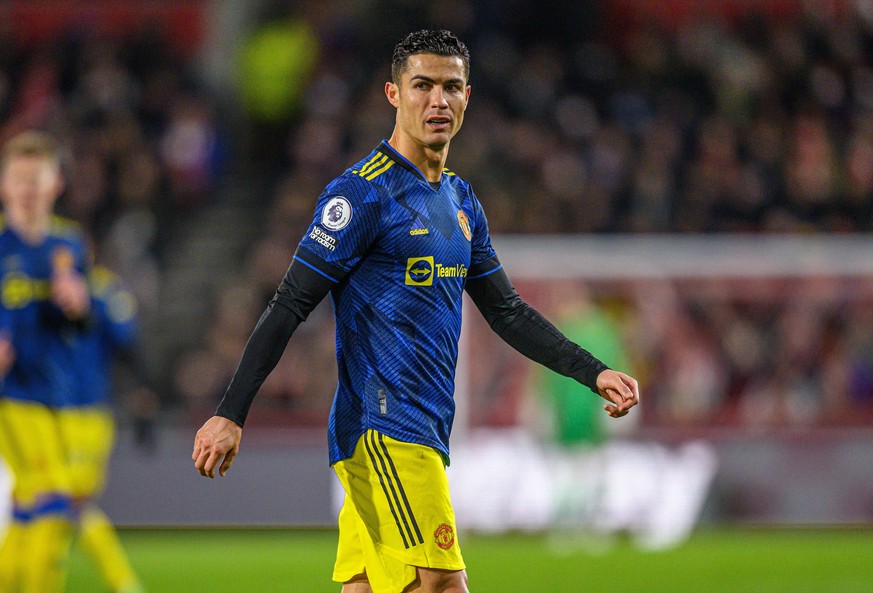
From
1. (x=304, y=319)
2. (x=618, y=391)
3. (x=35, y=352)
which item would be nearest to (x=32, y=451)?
(x=35, y=352)

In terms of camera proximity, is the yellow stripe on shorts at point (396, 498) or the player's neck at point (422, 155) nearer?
the yellow stripe on shorts at point (396, 498)

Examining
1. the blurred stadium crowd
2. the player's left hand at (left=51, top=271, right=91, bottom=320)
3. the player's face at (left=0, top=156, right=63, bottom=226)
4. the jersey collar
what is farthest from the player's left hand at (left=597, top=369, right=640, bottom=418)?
the blurred stadium crowd

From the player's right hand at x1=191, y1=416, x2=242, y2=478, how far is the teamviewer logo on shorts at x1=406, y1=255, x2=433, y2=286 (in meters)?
0.73

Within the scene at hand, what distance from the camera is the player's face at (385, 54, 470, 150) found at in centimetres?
435

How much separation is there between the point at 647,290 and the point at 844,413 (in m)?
2.11

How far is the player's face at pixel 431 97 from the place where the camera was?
435 centimetres

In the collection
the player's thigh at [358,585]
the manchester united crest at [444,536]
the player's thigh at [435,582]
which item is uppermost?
the manchester united crest at [444,536]

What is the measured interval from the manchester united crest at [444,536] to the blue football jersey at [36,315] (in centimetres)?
301

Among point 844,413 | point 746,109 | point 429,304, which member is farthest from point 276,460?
point 429,304

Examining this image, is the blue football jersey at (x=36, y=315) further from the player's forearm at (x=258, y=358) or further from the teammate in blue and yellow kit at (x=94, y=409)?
the player's forearm at (x=258, y=358)

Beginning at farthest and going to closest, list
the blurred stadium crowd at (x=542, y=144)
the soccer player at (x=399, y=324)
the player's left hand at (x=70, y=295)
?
1. the blurred stadium crowd at (x=542, y=144)
2. the player's left hand at (x=70, y=295)
3. the soccer player at (x=399, y=324)

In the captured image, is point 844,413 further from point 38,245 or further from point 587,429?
point 38,245

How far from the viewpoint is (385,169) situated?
434cm

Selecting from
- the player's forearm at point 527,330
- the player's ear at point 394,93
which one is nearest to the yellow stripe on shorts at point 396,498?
the player's forearm at point 527,330
